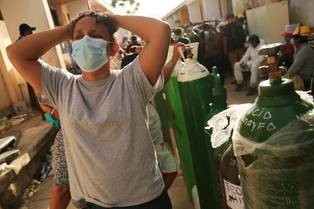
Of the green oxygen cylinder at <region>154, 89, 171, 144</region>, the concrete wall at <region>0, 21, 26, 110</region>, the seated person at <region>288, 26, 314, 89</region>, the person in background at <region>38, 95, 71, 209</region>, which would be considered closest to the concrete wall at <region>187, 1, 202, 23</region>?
the concrete wall at <region>0, 21, 26, 110</region>

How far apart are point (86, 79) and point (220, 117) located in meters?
0.67

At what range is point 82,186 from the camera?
161 cm

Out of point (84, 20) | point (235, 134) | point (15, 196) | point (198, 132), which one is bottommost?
point (15, 196)

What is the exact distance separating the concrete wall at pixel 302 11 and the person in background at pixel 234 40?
1354 millimetres

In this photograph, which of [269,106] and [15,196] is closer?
[269,106]

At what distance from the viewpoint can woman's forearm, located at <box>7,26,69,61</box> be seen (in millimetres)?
1619

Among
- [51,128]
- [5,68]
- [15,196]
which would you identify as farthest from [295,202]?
[5,68]

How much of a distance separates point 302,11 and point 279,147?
8.22m

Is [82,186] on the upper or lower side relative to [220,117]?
lower

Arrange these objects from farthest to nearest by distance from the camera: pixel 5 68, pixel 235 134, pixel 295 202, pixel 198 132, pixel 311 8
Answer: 1. pixel 5 68
2. pixel 311 8
3. pixel 198 132
4. pixel 235 134
5. pixel 295 202

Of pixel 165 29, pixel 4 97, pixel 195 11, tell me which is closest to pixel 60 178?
pixel 165 29

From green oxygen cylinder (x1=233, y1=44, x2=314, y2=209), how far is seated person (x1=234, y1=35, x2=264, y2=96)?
6541 mm

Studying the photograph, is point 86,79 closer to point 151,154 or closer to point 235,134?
point 151,154

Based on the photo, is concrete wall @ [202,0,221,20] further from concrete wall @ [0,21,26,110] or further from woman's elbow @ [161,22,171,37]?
woman's elbow @ [161,22,171,37]
